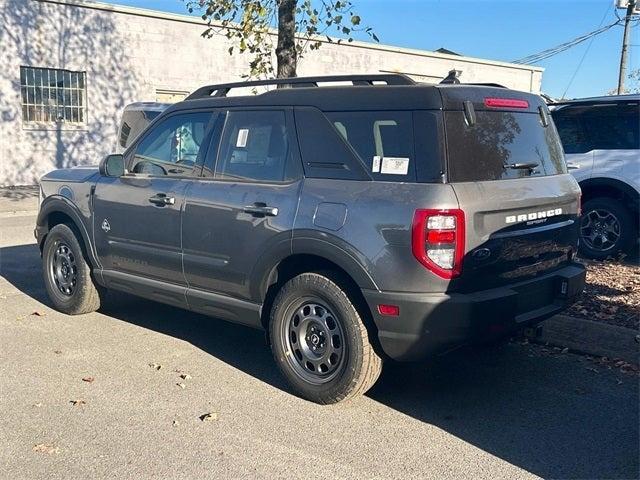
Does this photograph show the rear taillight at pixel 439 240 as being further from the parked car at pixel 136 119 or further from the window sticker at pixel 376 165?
the parked car at pixel 136 119

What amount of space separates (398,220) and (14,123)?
55.8ft

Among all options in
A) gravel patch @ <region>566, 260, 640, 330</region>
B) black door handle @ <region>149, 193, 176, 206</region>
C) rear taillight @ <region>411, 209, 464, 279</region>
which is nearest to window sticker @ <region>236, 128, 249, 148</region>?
black door handle @ <region>149, 193, 176, 206</region>

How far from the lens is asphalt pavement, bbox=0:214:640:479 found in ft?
12.0

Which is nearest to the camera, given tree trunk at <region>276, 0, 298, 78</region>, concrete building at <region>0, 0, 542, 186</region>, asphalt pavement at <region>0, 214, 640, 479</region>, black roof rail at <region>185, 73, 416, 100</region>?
asphalt pavement at <region>0, 214, 640, 479</region>

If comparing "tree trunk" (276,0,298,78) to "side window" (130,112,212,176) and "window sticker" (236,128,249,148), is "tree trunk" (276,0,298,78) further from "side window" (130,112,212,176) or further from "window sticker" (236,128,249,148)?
"window sticker" (236,128,249,148)

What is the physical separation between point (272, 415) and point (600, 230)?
5859 mm

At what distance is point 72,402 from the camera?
4.45 metres

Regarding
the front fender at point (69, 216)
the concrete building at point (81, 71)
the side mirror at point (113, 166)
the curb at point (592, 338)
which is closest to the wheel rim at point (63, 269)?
the front fender at point (69, 216)

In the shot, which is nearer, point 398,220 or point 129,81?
point 398,220

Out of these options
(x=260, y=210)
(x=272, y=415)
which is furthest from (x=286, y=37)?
(x=272, y=415)

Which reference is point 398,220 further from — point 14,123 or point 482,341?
point 14,123

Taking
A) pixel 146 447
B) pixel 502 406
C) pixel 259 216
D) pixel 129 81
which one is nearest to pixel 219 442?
pixel 146 447

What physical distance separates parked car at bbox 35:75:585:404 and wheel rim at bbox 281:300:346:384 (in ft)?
0.03

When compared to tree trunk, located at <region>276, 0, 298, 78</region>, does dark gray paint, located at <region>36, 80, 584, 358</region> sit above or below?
below
